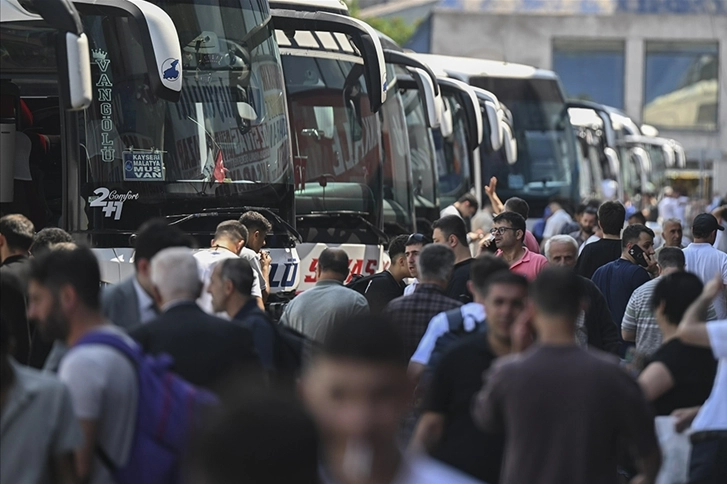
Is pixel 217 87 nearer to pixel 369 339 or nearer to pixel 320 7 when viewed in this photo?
pixel 320 7

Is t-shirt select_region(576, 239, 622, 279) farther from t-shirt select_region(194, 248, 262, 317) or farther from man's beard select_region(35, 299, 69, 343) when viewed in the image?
man's beard select_region(35, 299, 69, 343)

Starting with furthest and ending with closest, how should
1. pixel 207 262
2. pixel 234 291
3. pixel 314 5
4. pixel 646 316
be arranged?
pixel 314 5, pixel 646 316, pixel 207 262, pixel 234 291

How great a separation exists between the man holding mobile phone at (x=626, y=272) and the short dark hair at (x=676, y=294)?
12.4 ft

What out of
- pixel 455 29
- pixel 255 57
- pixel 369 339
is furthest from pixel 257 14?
pixel 455 29

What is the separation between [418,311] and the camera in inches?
284

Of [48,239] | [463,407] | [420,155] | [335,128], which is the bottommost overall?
[463,407]

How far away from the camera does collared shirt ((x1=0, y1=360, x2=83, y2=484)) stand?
15.0 ft

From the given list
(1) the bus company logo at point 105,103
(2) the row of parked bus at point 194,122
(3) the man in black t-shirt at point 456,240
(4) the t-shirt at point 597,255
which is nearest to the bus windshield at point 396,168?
(2) the row of parked bus at point 194,122

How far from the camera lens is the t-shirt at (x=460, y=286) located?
28.9ft

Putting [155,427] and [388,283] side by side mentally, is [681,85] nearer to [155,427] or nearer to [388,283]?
[388,283]

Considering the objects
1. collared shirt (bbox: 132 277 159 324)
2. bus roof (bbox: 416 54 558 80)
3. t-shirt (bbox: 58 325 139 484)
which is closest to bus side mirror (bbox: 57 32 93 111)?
collared shirt (bbox: 132 277 159 324)

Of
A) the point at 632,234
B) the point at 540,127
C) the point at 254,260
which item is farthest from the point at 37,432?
the point at 540,127

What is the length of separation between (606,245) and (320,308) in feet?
13.0

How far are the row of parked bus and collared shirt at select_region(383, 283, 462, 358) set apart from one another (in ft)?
10.0
